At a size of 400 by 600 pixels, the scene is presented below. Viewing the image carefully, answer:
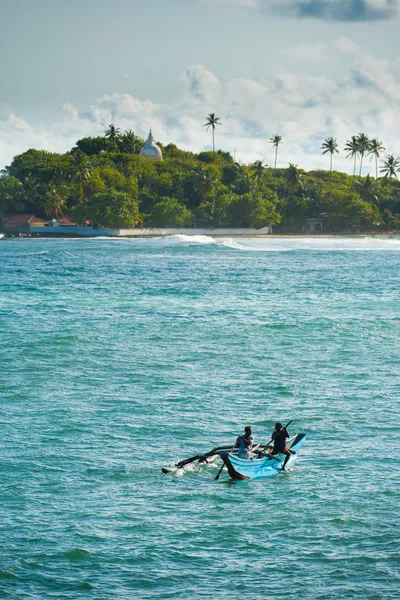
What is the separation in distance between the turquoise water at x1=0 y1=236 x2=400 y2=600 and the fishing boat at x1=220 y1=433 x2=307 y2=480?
28cm

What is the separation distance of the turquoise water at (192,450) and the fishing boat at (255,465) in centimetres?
28

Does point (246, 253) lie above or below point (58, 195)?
below

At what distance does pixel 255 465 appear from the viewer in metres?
22.2

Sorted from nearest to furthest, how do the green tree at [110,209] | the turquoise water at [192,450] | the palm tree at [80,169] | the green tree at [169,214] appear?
1. the turquoise water at [192,450]
2. the green tree at [110,209]
3. the green tree at [169,214]
4. the palm tree at [80,169]

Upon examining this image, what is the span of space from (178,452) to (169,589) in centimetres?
800

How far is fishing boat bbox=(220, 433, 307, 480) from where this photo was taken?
21.5m

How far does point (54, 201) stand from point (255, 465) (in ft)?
517

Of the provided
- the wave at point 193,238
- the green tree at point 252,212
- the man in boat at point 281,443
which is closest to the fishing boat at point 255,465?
the man in boat at point 281,443

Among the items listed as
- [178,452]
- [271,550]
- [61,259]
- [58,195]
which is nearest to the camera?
[271,550]

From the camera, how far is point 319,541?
18.5 metres

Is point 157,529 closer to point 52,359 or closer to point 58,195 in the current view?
point 52,359

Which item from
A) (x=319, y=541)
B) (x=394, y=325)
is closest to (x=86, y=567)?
(x=319, y=541)

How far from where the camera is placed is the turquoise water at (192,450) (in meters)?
17.2

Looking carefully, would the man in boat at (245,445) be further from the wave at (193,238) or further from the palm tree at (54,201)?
the palm tree at (54,201)
